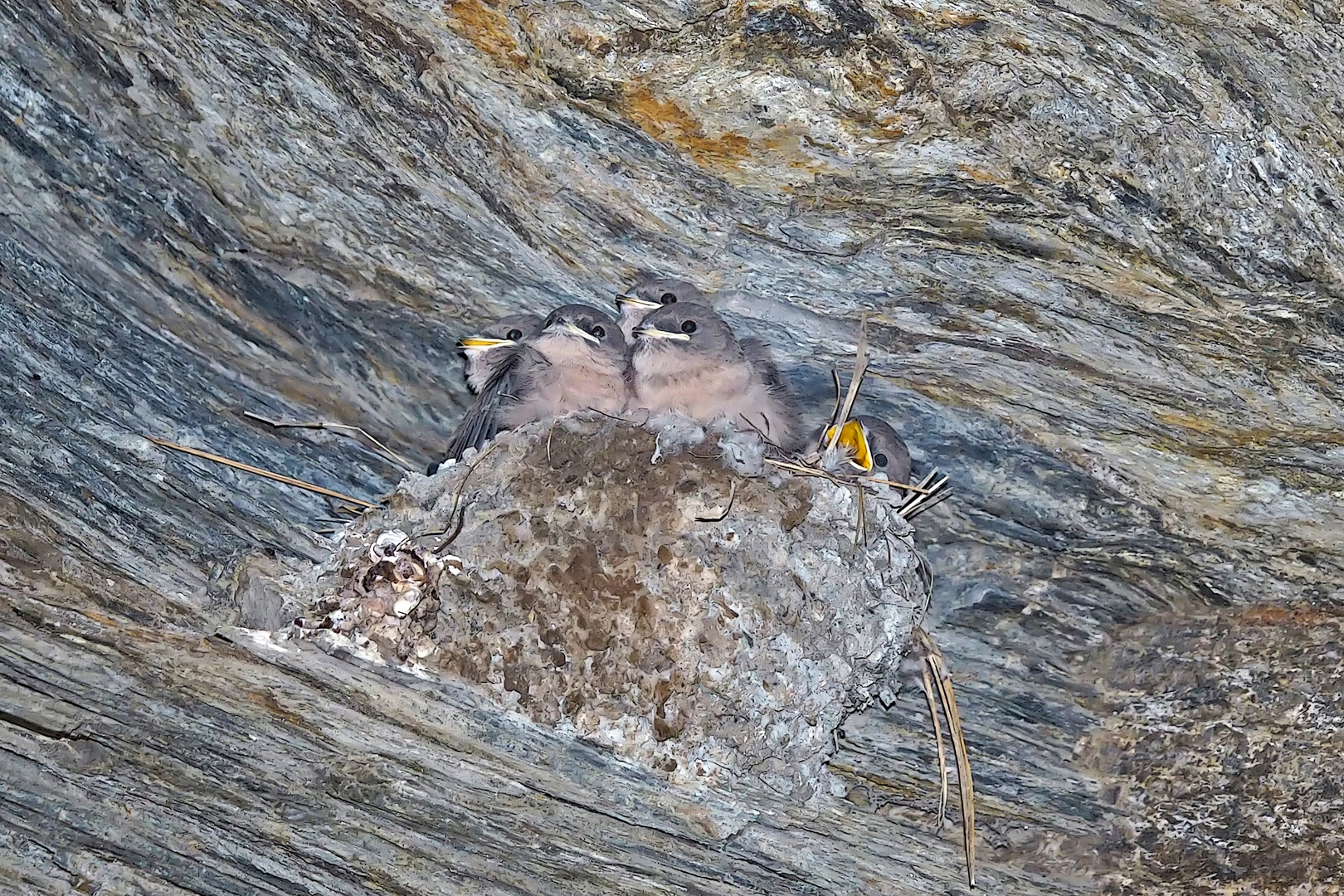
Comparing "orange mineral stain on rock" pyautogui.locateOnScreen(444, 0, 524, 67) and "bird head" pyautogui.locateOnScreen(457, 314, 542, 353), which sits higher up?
"orange mineral stain on rock" pyautogui.locateOnScreen(444, 0, 524, 67)

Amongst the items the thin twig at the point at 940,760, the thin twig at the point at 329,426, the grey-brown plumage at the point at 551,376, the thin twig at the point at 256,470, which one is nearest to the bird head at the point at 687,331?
the grey-brown plumage at the point at 551,376

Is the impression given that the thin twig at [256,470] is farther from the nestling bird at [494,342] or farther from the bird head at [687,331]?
the bird head at [687,331]

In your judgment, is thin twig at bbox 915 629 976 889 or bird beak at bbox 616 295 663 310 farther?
bird beak at bbox 616 295 663 310

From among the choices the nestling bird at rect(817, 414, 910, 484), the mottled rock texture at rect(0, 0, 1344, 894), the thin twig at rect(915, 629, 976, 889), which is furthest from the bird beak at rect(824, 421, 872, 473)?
the thin twig at rect(915, 629, 976, 889)

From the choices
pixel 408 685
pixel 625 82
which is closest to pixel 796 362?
pixel 625 82

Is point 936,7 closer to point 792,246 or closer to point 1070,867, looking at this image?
point 792,246

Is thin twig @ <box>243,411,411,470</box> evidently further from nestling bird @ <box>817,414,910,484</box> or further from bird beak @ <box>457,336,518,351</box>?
nestling bird @ <box>817,414,910,484</box>

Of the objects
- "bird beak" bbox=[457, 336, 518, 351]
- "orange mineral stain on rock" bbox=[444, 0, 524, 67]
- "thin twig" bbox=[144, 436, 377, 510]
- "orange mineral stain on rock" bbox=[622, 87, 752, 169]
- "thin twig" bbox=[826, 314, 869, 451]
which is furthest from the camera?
"bird beak" bbox=[457, 336, 518, 351]

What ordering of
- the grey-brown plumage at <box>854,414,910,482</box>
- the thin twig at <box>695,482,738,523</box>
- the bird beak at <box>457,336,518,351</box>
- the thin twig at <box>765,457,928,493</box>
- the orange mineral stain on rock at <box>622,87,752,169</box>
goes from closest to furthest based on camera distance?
the orange mineral stain on rock at <box>622,87,752,169</box> < the thin twig at <box>695,482,738,523</box> < the thin twig at <box>765,457,928,493</box> < the grey-brown plumage at <box>854,414,910,482</box> < the bird beak at <box>457,336,518,351</box>
